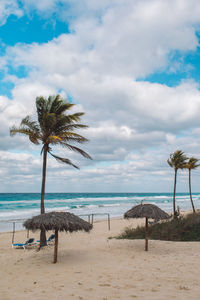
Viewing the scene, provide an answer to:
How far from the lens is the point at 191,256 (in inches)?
393

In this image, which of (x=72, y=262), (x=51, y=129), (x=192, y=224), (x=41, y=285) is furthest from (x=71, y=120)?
(x=192, y=224)

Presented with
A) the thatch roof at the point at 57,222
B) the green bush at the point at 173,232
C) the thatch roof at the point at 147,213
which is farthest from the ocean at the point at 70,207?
the thatch roof at the point at 57,222

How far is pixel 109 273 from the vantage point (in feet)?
25.5

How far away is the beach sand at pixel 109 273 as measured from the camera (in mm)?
5914

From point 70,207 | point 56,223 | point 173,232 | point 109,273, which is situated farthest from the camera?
point 70,207

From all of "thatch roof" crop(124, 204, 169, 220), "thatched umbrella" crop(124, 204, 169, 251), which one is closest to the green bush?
"thatched umbrella" crop(124, 204, 169, 251)

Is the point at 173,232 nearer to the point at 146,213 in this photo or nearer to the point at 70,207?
the point at 146,213

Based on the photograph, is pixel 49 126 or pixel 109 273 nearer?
pixel 109 273

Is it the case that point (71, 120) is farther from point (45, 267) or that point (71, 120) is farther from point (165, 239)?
point (165, 239)

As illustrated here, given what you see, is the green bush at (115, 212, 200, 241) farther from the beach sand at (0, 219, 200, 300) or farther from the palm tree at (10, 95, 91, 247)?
the palm tree at (10, 95, 91, 247)

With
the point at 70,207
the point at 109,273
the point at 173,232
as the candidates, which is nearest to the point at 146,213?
the point at 109,273

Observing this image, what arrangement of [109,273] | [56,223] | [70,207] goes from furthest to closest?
[70,207], [56,223], [109,273]

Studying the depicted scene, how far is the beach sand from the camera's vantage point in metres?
5.91

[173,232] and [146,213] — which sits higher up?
[146,213]
